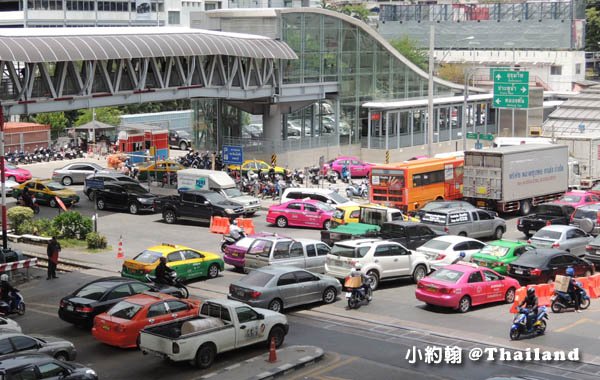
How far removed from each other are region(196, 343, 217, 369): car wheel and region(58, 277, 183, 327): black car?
450 centimetres

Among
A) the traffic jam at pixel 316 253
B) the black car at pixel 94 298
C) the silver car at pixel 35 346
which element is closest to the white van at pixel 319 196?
the traffic jam at pixel 316 253

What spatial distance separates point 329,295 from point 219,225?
14.2 meters

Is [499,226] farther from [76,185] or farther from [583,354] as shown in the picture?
[76,185]

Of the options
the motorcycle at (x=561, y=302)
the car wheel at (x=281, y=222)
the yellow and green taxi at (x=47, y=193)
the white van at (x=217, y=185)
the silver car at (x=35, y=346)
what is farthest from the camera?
the yellow and green taxi at (x=47, y=193)

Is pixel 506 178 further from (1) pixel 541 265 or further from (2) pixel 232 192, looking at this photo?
(1) pixel 541 265

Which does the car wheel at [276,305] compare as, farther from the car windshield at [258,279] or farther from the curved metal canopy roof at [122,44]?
the curved metal canopy roof at [122,44]

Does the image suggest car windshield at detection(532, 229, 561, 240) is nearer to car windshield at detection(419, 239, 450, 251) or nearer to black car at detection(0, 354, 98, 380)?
car windshield at detection(419, 239, 450, 251)

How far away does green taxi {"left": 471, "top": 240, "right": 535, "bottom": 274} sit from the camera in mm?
30203

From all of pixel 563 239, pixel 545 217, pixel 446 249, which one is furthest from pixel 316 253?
pixel 545 217

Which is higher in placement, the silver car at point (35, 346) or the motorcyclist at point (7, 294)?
the silver car at point (35, 346)

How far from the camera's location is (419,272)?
30.4 m

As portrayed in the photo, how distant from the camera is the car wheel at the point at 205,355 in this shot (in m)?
20.7

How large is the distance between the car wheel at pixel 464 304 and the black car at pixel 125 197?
21.9 metres

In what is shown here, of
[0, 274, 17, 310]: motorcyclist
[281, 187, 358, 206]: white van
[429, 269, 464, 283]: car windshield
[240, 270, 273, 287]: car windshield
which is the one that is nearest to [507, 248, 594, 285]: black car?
[429, 269, 464, 283]: car windshield
